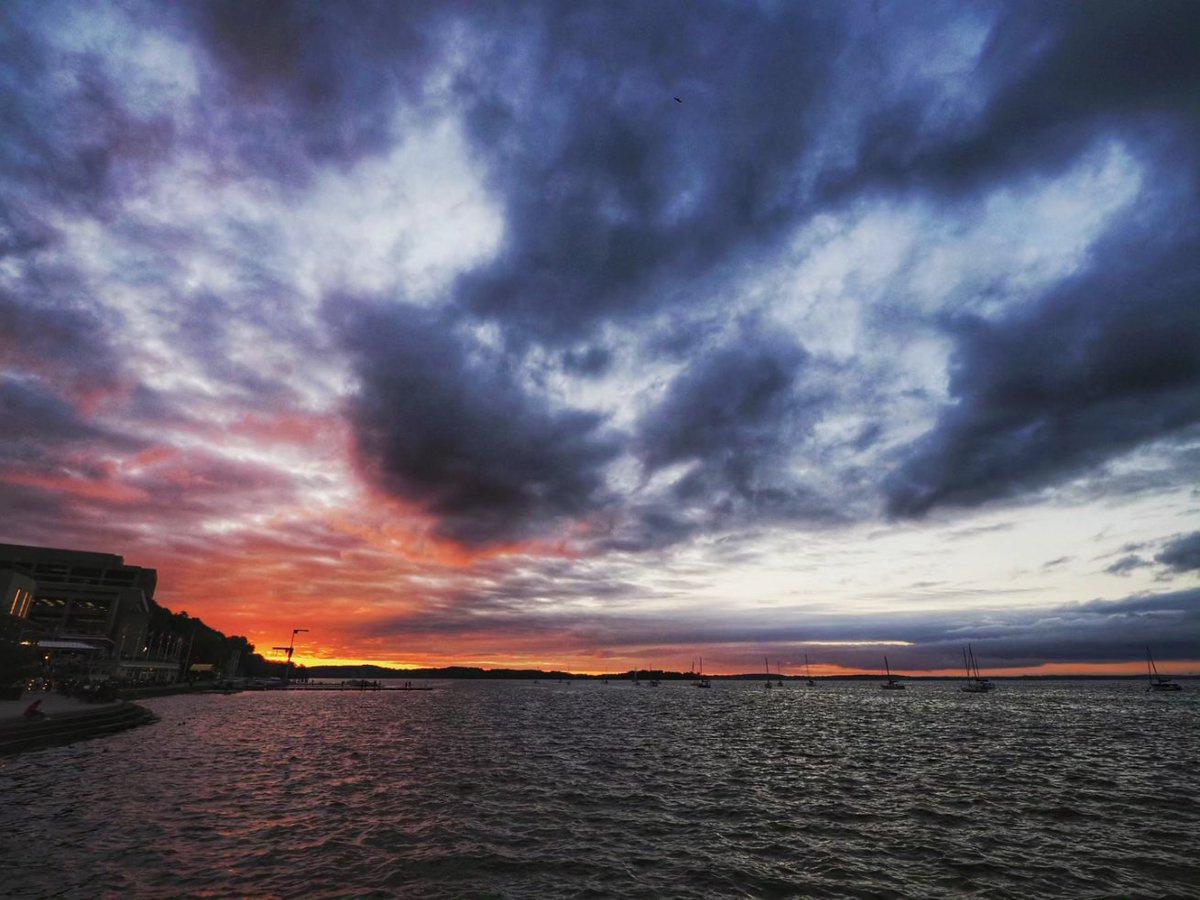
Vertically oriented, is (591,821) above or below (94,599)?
below

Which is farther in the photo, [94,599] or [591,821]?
[94,599]

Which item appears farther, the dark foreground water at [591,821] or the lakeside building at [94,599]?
the lakeside building at [94,599]

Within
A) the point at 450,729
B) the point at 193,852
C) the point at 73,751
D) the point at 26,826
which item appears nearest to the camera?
the point at 193,852

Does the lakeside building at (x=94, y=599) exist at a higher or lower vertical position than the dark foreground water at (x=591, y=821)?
higher

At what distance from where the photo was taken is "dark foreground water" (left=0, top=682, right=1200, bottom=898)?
62.6ft

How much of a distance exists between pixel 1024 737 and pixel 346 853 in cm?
7612

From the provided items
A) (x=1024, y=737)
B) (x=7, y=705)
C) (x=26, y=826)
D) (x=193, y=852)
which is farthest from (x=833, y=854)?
(x=7, y=705)

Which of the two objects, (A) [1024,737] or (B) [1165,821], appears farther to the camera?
(A) [1024,737]

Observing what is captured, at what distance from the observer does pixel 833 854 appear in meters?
22.3

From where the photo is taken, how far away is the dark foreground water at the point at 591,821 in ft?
62.6

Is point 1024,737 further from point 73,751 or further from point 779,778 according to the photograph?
point 73,751

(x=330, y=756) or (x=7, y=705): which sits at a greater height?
(x=7, y=705)

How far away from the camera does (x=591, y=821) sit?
27.1 meters

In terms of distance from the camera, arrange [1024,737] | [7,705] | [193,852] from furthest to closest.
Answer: [1024,737]
[7,705]
[193,852]
